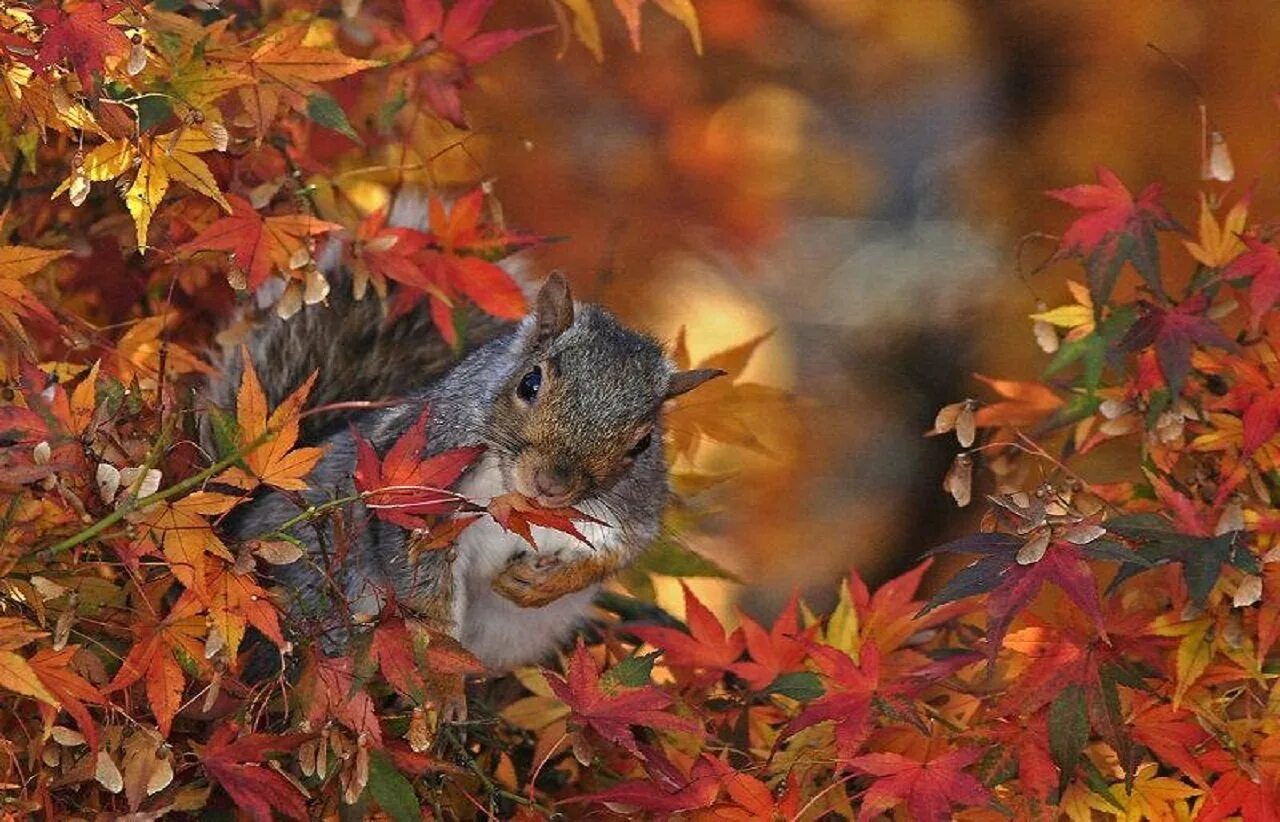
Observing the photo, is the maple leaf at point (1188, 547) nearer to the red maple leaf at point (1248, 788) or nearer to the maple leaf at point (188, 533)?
the red maple leaf at point (1248, 788)

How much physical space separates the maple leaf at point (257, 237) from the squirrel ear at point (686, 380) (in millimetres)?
441

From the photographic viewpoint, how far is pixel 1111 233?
1629mm

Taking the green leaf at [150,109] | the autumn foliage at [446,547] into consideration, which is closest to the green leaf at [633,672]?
the autumn foliage at [446,547]

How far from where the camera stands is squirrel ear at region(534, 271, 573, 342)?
75.2 inches

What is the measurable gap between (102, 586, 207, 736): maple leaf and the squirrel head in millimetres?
466

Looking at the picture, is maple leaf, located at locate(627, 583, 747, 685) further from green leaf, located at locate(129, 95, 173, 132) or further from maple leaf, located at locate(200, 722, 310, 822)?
green leaf, located at locate(129, 95, 173, 132)

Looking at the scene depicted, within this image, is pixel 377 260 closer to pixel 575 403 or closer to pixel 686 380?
pixel 575 403

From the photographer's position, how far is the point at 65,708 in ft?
4.33

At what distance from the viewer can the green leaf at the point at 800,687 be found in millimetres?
1546

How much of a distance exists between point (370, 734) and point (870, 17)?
397 cm

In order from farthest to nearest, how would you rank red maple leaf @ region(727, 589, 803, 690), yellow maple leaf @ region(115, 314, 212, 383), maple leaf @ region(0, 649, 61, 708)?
1. red maple leaf @ region(727, 589, 803, 690)
2. yellow maple leaf @ region(115, 314, 212, 383)
3. maple leaf @ region(0, 649, 61, 708)

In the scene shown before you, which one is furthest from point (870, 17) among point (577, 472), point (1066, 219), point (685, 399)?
point (577, 472)

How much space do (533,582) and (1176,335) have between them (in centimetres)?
76

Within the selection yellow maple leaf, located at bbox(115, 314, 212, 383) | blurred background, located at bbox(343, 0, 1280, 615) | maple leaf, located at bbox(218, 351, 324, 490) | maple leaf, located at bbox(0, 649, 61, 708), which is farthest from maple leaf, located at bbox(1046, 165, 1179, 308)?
blurred background, located at bbox(343, 0, 1280, 615)
